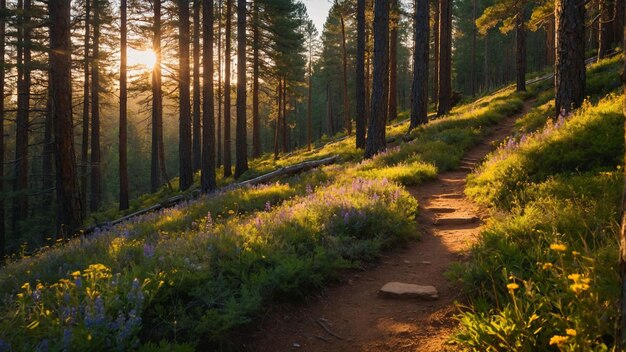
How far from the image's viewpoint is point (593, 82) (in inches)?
480

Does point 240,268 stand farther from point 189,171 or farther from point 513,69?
point 513,69

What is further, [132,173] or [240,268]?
[132,173]

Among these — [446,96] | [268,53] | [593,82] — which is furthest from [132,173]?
[593,82]

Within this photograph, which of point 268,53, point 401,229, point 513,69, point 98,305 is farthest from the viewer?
point 513,69

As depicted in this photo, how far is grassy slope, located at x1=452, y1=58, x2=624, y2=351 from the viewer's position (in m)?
2.87

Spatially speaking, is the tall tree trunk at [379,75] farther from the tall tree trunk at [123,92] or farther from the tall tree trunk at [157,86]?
the tall tree trunk at [123,92]

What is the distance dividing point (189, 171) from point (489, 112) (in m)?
15.4

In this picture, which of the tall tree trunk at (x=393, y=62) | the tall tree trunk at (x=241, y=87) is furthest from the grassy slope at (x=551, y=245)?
the tall tree trunk at (x=393, y=62)

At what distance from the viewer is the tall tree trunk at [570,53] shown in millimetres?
9586

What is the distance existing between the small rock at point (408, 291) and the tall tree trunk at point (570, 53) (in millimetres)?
7309

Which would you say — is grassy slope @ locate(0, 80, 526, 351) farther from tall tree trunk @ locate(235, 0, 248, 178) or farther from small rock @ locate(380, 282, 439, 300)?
tall tree trunk @ locate(235, 0, 248, 178)

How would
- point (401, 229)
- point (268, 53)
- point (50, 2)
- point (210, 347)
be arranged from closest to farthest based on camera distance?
point (210, 347) → point (401, 229) → point (50, 2) → point (268, 53)

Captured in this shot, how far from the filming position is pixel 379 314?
14.1 feet

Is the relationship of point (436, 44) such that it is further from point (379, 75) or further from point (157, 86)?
point (157, 86)
